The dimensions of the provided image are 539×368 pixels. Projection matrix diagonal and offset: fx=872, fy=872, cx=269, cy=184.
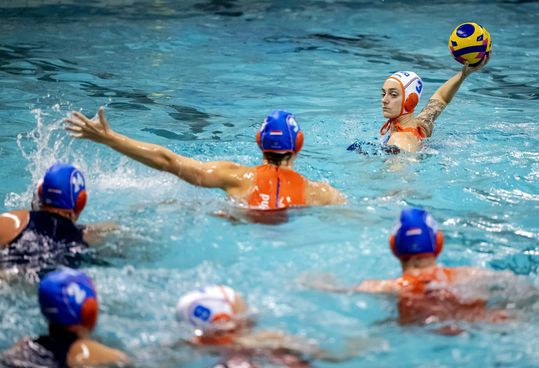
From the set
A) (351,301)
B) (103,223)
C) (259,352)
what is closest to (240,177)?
(103,223)

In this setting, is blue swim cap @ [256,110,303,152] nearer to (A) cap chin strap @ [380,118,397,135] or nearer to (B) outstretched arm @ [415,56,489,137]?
(A) cap chin strap @ [380,118,397,135]

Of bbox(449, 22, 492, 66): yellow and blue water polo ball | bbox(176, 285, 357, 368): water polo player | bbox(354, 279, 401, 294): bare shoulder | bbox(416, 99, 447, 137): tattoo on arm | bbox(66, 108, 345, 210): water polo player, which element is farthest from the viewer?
bbox(416, 99, 447, 137): tattoo on arm

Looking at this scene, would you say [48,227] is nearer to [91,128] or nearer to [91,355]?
[91,128]

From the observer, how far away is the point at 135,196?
6.50m

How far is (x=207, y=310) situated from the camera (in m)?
3.97

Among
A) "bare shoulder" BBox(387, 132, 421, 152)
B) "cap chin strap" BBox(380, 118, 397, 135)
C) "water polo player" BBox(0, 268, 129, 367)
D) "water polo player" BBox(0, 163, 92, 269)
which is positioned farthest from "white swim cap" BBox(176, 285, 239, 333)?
"cap chin strap" BBox(380, 118, 397, 135)

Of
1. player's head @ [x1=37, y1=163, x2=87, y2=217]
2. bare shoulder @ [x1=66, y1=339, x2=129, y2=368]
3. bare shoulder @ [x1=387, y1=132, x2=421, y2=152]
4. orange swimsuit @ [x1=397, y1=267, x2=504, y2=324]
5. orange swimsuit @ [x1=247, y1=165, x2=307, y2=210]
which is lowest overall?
bare shoulder @ [x1=66, y1=339, x2=129, y2=368]

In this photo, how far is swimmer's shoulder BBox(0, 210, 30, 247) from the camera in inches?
194

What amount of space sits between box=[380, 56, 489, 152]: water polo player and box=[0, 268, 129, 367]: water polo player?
169 inches

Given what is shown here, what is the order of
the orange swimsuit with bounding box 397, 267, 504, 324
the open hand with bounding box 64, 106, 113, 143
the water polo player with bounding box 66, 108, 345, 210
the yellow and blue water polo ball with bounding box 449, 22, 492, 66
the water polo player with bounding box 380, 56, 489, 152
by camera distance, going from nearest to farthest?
the orange swimsuit with bounding box 397, 267, 504, 324 → the open hand with bounding box 64, 106, 113, 143 → the water polo player with bounding box 66, 108, 345, 210 → the yellow and blue water polo ball with bounding box 449, 22, 492, 66 → the water polo player with bounding box 380, 56, 489, 152

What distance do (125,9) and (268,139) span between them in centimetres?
991

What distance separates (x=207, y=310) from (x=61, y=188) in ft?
4.79

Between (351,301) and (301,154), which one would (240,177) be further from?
(301,154)

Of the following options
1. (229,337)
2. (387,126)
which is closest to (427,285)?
(229,337)
